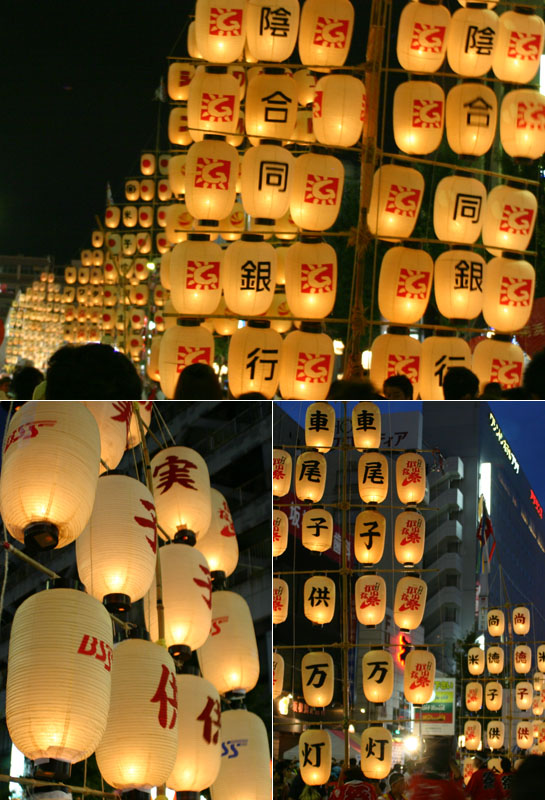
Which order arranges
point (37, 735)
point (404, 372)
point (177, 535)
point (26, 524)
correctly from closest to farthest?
point (37, 735) < point (26, 524) < point (177, 535) < point (404, 372)

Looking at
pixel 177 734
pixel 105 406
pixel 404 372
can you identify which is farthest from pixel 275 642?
pixel 404 372

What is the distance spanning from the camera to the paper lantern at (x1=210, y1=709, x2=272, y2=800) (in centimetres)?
395

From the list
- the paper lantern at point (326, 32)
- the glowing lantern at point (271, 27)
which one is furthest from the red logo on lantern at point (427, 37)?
the glowing lantern at point (271, 27)

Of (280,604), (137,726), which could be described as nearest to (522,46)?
(280,604)

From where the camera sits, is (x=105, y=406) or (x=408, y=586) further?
(x=408, y=586)

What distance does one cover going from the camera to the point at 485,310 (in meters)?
7.66

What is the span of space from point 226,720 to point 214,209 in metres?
4.63

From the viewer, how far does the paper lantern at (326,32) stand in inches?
306

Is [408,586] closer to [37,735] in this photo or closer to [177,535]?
[177,535]

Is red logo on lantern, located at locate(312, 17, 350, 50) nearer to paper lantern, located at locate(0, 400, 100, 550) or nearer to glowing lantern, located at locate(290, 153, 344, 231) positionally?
glowing lantern, located at locate(290, 153, 344, 231)

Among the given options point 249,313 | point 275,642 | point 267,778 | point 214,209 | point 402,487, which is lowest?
point 267,778

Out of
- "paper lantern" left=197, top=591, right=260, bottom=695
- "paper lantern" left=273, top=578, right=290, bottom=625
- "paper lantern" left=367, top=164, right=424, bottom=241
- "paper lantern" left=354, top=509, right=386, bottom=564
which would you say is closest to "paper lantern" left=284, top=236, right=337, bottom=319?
"paper lantern" left=367, top=164, right=424, bottom=241

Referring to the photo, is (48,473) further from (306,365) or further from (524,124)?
(524,124)

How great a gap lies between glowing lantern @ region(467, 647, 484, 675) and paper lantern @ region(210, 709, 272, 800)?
1442mm
